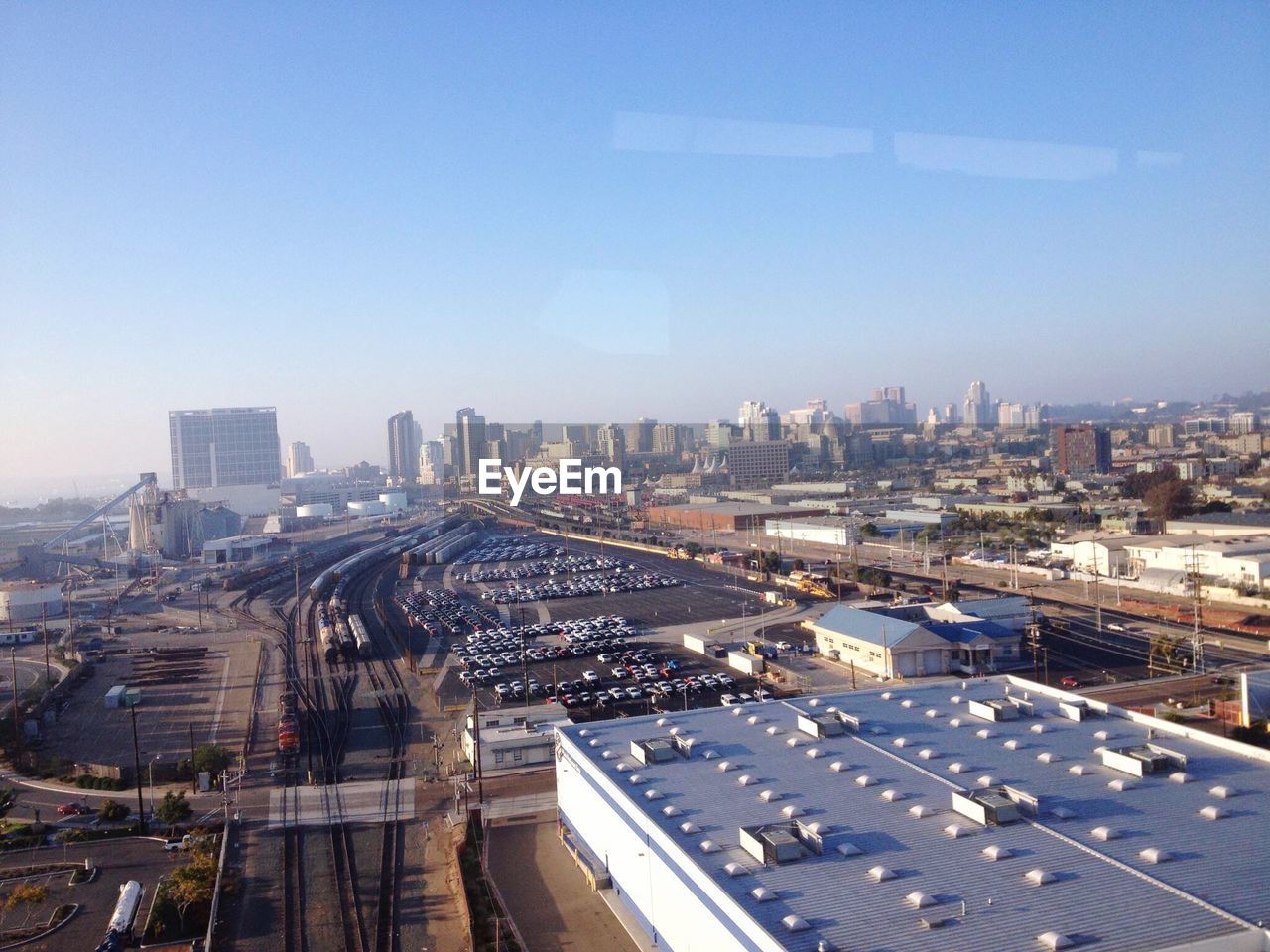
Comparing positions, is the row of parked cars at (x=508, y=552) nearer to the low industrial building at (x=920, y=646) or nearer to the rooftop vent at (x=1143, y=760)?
the low industrial building at (x=920, y=646)

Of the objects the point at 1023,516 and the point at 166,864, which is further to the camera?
the point at 1023,516

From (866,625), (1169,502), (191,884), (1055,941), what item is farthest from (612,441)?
(1055,941)

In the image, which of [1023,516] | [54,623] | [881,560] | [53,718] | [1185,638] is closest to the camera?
[53,718]

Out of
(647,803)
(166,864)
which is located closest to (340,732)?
(166,864)

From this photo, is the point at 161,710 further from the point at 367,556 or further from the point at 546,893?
the point at 367,556

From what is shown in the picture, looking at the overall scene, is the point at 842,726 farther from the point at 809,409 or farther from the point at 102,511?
the point at 809,409
